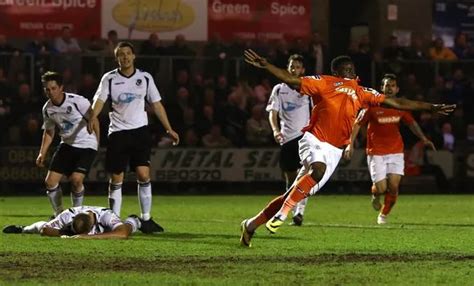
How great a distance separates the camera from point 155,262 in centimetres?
1245

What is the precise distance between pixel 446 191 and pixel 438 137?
1.46 m

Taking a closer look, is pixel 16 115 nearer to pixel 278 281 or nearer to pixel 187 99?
pixel 187 99

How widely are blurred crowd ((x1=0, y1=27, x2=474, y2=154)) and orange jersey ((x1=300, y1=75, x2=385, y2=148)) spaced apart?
1445 centimetres

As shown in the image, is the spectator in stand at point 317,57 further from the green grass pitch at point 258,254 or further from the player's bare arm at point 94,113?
the player's bare arm at point 94,113

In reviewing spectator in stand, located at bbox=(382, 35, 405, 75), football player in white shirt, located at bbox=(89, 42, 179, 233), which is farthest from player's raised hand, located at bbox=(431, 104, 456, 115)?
spectator in stand, located at bbox=(382, 35, 405, 75)

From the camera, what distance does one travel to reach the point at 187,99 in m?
30.2

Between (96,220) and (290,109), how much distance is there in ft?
16.1

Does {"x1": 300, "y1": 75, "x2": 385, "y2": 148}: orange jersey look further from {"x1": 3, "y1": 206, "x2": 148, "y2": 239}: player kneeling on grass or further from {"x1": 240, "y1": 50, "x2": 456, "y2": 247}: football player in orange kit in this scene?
{"x1": 3, "y1": 206, "x2": 148, "y2": 239}: player kneeling on grass

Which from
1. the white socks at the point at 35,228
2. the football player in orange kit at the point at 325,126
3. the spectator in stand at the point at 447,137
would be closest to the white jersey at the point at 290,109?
the football player in orange kit at the point at 325,126

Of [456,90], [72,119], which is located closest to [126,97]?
[72,119]

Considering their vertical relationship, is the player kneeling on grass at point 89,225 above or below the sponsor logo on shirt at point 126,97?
below

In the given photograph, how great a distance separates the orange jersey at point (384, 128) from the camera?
19.7 meters

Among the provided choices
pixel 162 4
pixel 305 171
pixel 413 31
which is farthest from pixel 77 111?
pixel 413 31

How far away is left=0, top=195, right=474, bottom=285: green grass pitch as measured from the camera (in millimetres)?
11062
